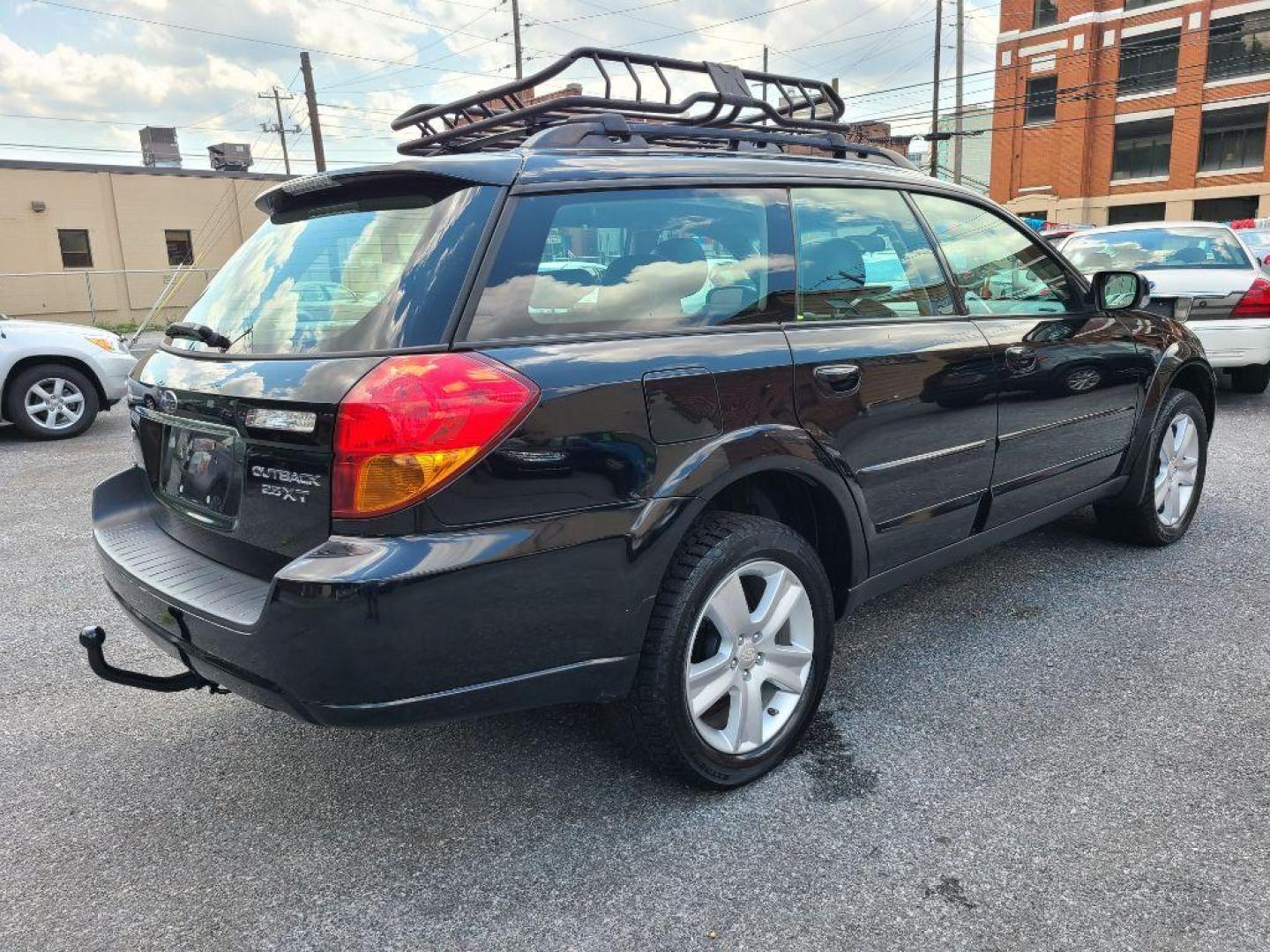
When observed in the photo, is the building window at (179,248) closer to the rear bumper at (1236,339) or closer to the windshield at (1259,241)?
the windshield at (1259,241)

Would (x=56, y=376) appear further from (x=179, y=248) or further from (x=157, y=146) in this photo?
(x=157, y=146)

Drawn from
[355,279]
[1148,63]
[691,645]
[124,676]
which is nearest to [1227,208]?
[1148,63]

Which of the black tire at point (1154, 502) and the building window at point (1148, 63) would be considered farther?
the building window at point (1148, 63)

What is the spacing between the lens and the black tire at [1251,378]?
28.2 feet

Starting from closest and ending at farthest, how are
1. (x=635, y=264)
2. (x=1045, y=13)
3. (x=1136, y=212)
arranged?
(x=635, y=264), (x=1136, y=212), (x=1045, y=13)

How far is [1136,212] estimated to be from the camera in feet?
138

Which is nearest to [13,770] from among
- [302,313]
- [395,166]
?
[302,313]

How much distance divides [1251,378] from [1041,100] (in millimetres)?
40440

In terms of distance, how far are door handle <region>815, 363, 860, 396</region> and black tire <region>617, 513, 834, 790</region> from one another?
44 centimetres

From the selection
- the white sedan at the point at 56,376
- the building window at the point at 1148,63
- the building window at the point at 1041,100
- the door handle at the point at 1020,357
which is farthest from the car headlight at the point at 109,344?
the building window at the point at 1041,100

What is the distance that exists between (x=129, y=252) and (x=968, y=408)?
1324 inches

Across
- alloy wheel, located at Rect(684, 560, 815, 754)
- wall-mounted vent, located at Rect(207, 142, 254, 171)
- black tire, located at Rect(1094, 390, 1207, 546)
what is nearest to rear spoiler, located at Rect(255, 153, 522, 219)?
alloy wheel, located at Rect(684, 560, 815, 754)

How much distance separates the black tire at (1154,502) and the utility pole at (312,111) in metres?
26.2

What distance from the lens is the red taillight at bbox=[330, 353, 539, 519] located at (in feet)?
6.55
